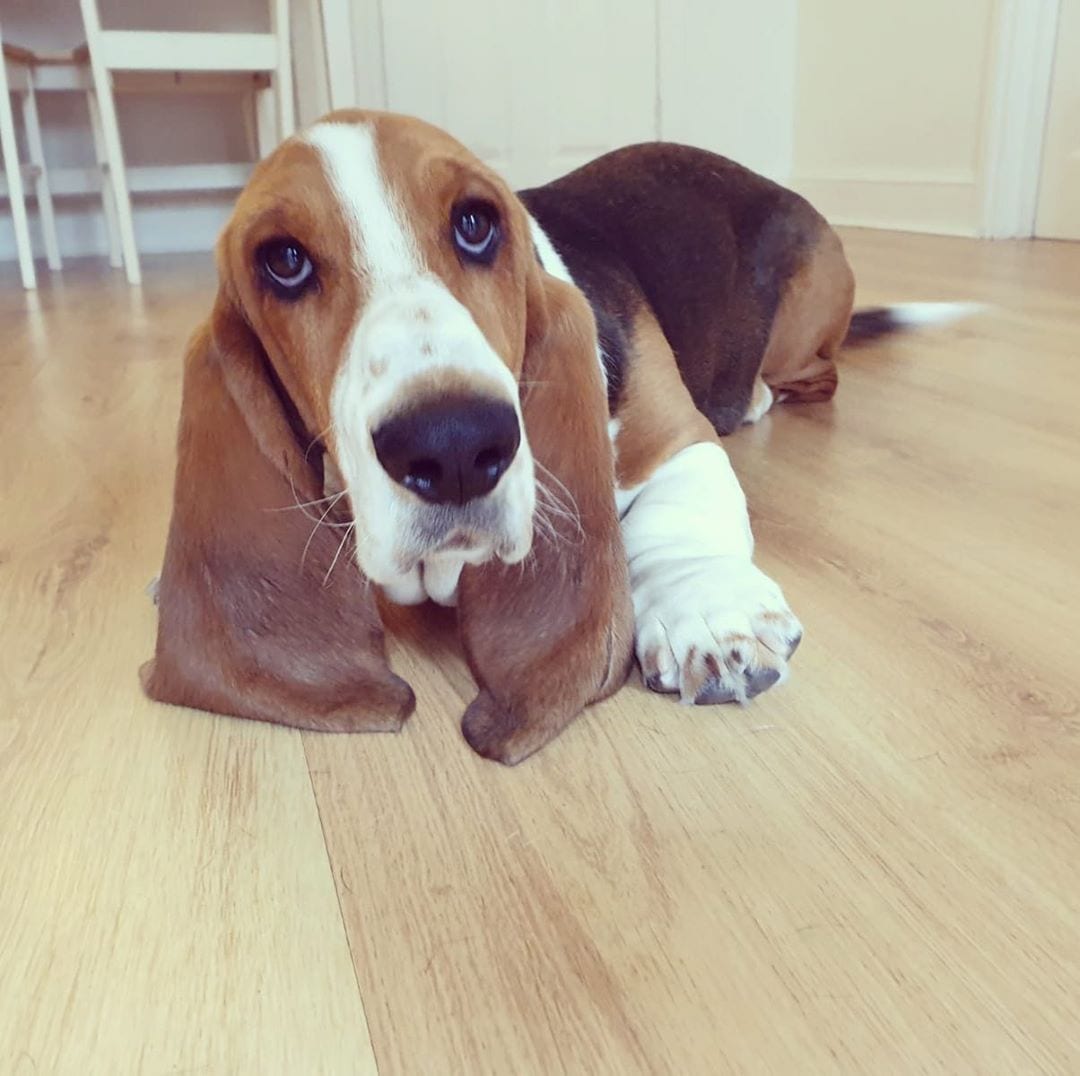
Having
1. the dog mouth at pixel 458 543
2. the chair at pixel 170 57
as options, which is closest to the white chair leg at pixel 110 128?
the chair at pixel 170 57

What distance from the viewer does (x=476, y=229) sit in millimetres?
1374

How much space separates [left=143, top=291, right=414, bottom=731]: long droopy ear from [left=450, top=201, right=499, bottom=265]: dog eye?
0.30 meters

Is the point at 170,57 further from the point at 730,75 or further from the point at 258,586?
the point at 258,586

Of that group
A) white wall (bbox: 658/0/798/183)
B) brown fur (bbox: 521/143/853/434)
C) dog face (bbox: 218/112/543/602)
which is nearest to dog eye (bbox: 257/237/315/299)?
dog face (bbox: 218/112/543/602)

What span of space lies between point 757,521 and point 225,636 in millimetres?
981

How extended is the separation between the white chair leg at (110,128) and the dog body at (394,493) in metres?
4.64

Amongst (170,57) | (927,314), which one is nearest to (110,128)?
(170,57)

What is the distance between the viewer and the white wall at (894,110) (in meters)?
6.04

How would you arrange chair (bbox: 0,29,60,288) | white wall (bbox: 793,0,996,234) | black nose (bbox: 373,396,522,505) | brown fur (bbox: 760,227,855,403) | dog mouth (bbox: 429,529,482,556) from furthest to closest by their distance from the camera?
1. white wall (bbox: 793,0,996,234)
2. chair (bbox: 0,29,60,288)
3. brown fur (bbox: 760,227,855,403)
4. dog mouth (bbox: 429,529,482,556)
5. black nose (bbox: 373,396,522,505)

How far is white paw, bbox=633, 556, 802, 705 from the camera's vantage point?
1.35m

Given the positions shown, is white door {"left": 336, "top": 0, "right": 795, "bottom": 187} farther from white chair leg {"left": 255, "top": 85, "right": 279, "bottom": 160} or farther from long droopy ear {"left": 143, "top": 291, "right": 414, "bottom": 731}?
long droopy ear {"left": 143, "top": 291, "right": 414, "bottom": 731}

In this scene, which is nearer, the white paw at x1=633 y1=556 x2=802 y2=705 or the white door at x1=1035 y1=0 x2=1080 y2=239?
the white paw at x1=633 y1=556 x2=802 y2=705

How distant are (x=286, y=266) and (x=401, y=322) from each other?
237mm

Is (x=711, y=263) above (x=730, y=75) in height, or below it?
below
